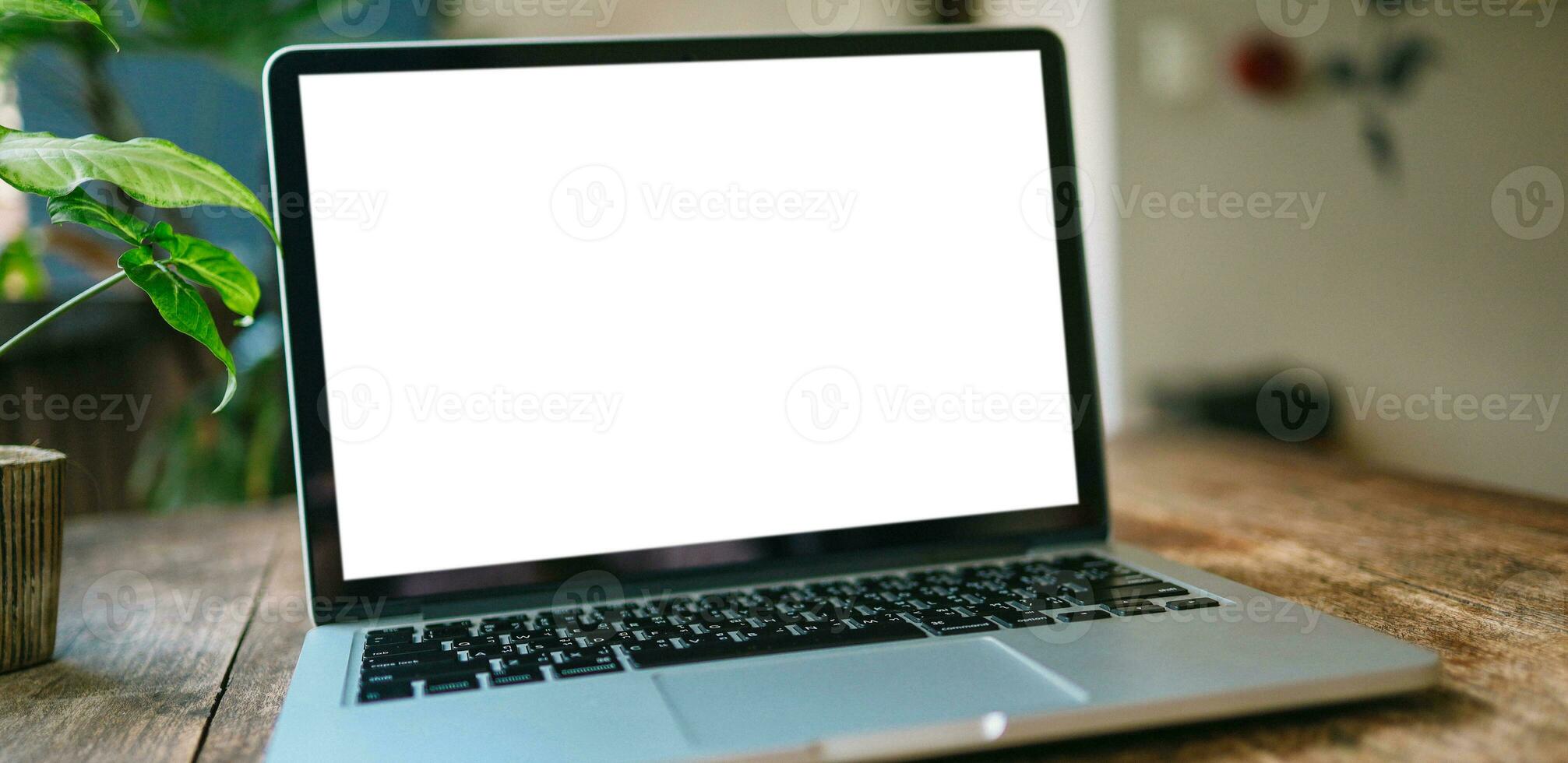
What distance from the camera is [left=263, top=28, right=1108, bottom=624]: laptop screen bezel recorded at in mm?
576

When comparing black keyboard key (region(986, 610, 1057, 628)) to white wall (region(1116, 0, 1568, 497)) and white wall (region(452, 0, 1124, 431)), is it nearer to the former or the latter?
white wall (region(1116, 0, 1568, 497))

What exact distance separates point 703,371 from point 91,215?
342mm

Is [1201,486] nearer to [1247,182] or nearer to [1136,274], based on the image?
[1247,182]

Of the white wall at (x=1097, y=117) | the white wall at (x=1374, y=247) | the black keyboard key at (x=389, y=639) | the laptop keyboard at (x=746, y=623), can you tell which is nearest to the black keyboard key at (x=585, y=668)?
the laptop keyboard at (x=746, y=623)

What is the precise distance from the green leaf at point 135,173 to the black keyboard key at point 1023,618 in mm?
426

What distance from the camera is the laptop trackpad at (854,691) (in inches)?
16.3

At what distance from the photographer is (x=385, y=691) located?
465 mm

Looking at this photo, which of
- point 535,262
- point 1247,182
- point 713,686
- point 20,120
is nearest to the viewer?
point 713,686

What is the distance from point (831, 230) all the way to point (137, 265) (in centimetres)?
39

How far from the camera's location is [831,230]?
2.14 ft

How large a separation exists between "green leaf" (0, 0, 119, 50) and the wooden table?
0.35 meters

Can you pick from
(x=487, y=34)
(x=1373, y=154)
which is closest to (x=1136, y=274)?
(x=1373, y=154)

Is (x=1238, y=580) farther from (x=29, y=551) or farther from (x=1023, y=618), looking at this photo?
(x=29, y=551)

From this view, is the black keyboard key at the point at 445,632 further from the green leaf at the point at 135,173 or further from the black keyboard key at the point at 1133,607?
the black keyboard key at the point at 1133,607
